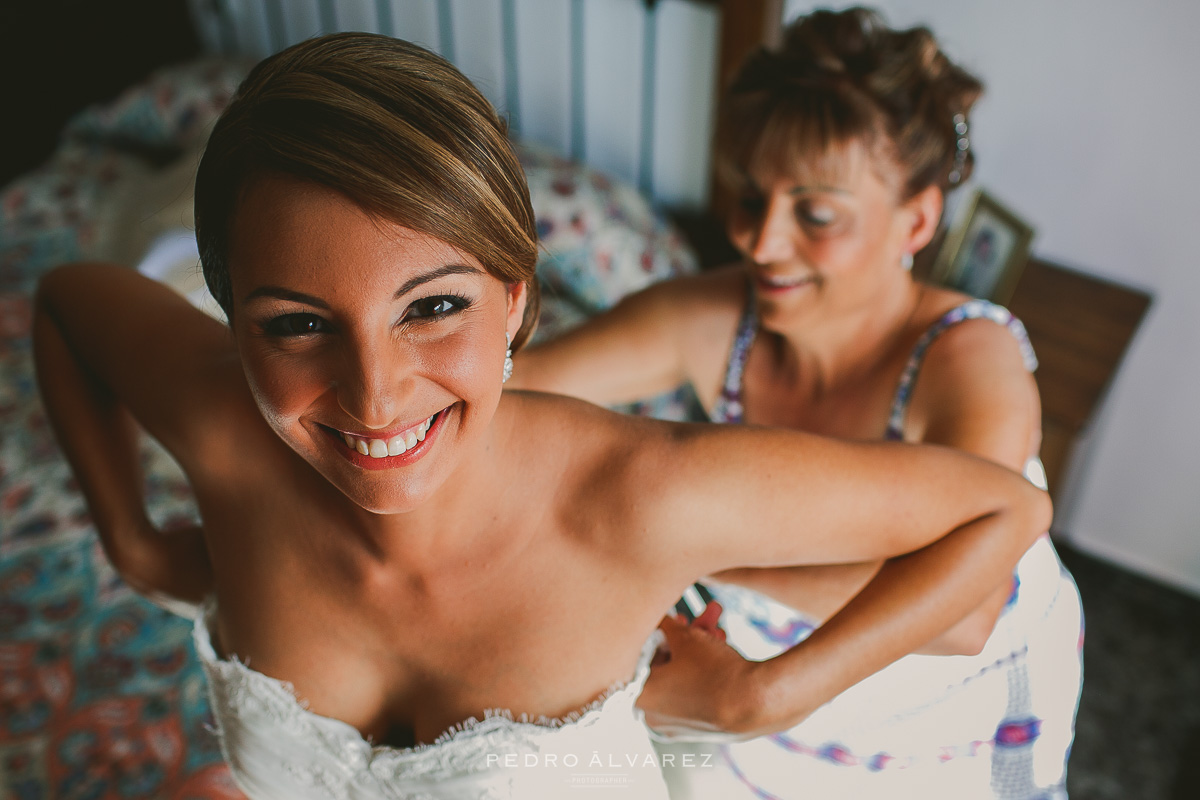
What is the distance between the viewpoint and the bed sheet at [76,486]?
1542 millimetres

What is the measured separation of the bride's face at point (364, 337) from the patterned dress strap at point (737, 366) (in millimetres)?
801

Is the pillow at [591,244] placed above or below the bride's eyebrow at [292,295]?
below

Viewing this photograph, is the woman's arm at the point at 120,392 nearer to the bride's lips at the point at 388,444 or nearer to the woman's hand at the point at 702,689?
the bride's lips at the point at 388,444

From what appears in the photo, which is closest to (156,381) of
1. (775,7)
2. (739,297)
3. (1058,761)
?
(739,297)

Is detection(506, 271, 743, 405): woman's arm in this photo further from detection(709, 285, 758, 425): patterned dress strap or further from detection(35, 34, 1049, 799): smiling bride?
detection(35, 34, 1049, 799): smiling bride

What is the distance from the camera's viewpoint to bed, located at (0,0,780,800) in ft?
5.16

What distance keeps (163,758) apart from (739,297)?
1.23 metres

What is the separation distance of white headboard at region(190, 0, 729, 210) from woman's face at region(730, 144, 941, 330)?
1.12 m

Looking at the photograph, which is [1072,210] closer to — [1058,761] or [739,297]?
[739,297]

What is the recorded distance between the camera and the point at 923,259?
2.17 metres

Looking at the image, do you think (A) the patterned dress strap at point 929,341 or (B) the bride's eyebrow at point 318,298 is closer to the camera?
(B) the bride's eyebrow at point 318,298

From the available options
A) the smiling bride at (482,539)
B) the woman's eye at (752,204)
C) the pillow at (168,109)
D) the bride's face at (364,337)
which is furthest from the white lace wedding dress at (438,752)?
the pillow at (168,109)

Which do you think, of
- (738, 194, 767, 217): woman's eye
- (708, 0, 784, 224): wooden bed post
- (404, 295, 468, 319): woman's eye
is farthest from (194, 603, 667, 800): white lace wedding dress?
(708, 0, 784, 224): wooden bed post

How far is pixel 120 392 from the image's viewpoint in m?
1.09
